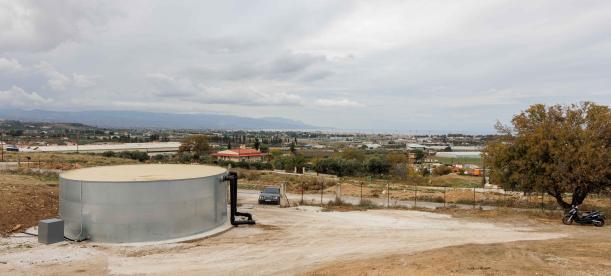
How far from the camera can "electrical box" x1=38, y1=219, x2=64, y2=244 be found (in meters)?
19.1

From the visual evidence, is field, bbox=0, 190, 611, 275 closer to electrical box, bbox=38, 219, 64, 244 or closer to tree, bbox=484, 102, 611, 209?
electrical box, bbox=38, 219, 64, 244

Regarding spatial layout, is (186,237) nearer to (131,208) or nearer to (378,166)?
(131,208)

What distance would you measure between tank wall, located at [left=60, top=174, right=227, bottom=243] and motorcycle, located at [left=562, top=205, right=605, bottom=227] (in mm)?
20690

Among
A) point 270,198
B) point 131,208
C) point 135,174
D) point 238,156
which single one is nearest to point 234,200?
point 135,174

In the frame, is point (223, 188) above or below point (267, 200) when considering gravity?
above

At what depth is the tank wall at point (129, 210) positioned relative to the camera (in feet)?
64.4

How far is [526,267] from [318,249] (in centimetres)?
799

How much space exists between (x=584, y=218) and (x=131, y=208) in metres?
23.9

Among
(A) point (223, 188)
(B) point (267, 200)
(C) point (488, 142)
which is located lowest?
(B) point (267, 200)

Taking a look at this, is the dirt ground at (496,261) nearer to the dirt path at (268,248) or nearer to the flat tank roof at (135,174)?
the dirt path at (268,248)

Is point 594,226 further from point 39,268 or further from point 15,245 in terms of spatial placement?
point 15,245

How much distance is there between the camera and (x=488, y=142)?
3056 cm

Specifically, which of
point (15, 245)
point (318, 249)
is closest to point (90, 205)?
point (15, 245)

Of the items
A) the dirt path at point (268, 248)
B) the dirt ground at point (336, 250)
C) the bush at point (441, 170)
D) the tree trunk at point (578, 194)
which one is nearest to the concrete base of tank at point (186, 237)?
the dirt ground at point (336, 250)
